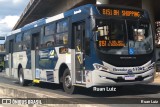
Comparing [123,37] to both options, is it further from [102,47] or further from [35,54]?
[35,54]

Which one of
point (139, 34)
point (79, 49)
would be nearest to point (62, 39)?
point (79, 49)

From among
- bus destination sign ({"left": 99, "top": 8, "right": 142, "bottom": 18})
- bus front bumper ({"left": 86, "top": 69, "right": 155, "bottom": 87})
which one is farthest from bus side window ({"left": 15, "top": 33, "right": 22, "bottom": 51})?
bus front bumper ({"left": 86, "top": 69, "right": 155, "bottom": 87})

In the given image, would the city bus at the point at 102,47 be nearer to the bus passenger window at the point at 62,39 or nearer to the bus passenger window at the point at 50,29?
the bus passenger window at the point at 62,39

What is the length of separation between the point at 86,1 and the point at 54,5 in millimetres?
6341

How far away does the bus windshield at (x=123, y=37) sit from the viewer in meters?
14.1

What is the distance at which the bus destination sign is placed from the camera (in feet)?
47.4

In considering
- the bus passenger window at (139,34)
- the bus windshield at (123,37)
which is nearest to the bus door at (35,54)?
the bus windshield at (123,37)

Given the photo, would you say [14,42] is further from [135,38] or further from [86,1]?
[86,1]

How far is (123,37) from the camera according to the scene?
1434cm

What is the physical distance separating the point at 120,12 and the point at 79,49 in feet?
6.58

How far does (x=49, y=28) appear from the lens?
18031 mm

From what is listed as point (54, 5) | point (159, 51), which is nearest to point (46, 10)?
point (54, 5)

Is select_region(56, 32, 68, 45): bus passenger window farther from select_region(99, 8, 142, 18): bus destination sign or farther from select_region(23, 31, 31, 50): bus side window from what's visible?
select_region(23, 31, 31, 50): bus side window

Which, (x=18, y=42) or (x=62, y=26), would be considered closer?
(x=62, y=26)
